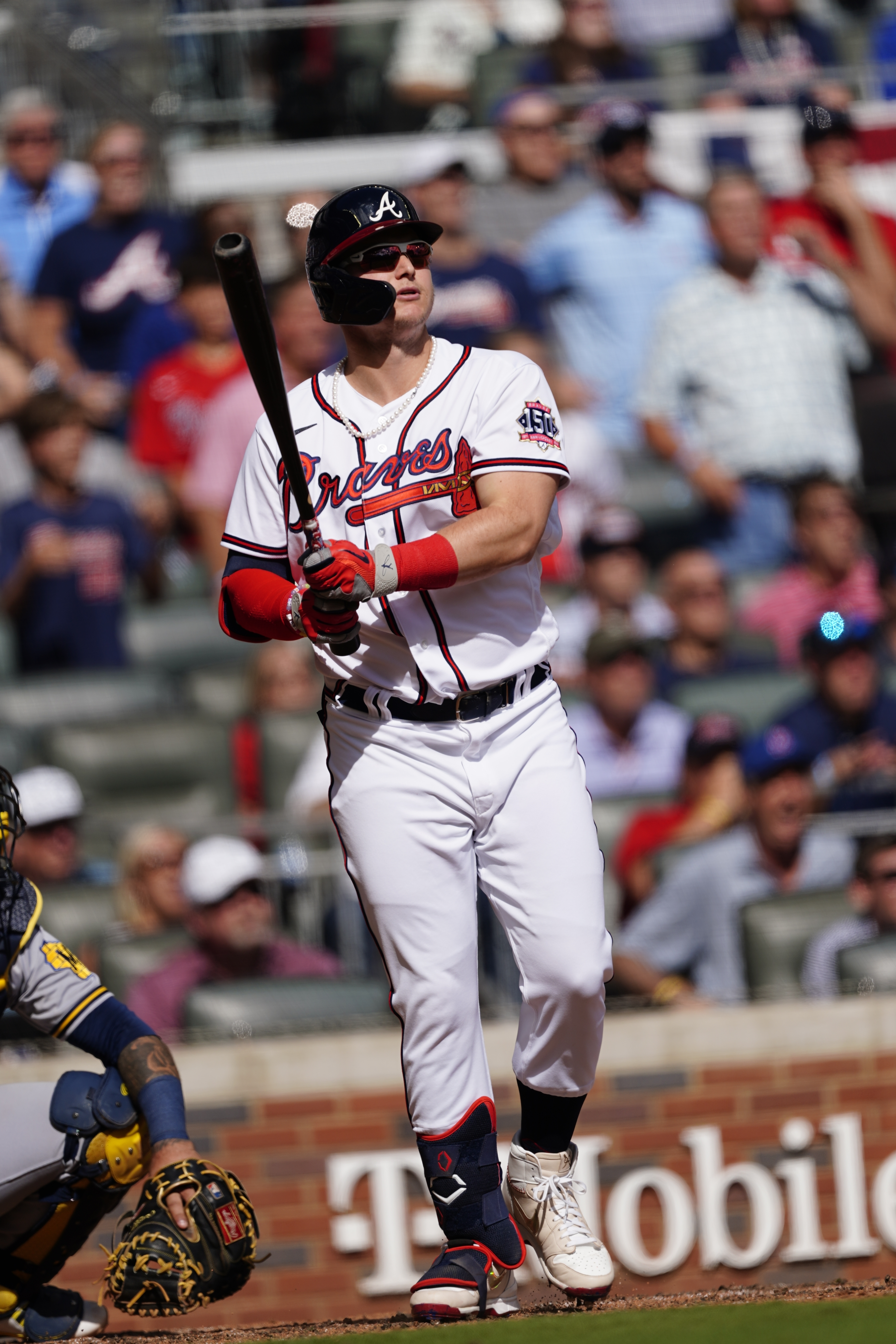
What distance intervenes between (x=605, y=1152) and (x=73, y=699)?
2659 mm

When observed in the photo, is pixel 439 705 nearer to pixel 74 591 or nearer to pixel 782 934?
pixel 782 934

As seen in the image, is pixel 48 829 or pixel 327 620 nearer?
pixel 327 620

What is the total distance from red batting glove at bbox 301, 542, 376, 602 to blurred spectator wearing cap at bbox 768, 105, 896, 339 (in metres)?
5.67

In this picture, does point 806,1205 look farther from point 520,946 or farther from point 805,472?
point 805,472

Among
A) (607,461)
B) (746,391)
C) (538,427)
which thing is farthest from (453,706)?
(746,391)

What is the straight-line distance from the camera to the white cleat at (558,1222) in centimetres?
326

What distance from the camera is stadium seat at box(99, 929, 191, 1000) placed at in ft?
17.1

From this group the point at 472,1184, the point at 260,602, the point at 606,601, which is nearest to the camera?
the point at 260,602

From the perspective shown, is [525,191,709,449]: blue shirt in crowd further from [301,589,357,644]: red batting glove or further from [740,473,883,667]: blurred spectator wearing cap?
[301,589,357,644]: red batting glove

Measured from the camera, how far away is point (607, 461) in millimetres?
7469

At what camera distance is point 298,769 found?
6.12 m

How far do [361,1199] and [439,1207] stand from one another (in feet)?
7.19

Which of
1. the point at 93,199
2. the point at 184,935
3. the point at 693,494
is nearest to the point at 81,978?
the point at 184,935

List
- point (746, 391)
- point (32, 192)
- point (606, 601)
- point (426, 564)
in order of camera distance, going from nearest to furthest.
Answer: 1. point (426, 564)
2. point (606, 601)
3. point (746, 391)
4. point (32, 192)
